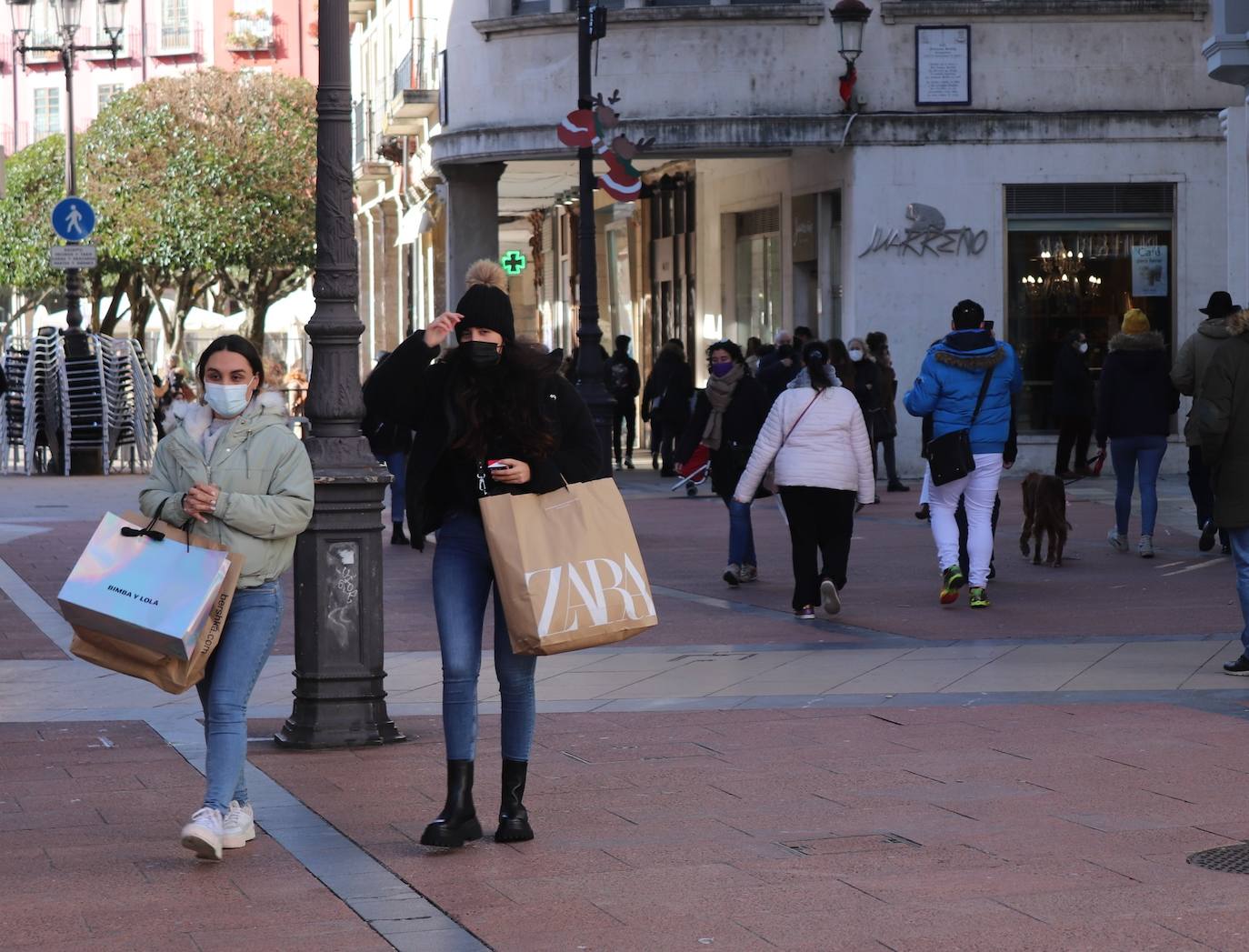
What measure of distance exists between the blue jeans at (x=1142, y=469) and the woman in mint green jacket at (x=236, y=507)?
34.7 ft

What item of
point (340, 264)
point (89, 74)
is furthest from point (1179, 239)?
point (89, 74)

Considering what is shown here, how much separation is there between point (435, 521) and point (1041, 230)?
64.6 ft

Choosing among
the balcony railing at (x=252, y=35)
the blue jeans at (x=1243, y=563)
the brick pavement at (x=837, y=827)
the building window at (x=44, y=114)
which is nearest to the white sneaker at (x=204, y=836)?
the brick pavement at (x=837, y=827)

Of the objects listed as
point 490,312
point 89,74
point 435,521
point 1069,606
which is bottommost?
point 1069,606

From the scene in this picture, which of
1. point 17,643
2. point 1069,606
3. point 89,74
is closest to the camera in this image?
point 17,643

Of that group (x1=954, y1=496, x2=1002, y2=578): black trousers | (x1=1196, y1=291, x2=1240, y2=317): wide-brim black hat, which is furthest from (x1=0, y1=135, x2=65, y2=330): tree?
(x1=954, y1=496, x2=1002, y2=578): black trousers

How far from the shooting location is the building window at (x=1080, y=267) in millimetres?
25328

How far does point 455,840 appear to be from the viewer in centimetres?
666

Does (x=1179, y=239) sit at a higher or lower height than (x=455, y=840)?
higher

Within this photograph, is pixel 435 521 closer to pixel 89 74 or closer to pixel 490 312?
pixel 490 312

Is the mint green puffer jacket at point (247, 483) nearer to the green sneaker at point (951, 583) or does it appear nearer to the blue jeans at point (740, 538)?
the green sneaker at point (951, 583)

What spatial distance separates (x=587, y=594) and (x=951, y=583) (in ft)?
23.1

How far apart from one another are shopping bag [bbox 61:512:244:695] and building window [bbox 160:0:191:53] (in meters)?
70.3

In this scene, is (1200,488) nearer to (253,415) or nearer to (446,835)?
(446,835)
